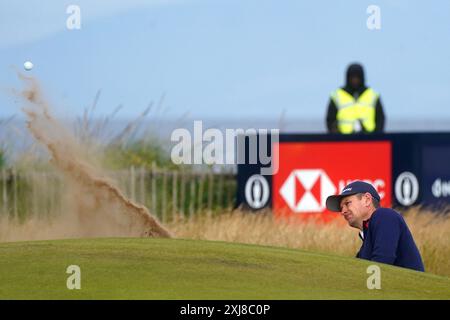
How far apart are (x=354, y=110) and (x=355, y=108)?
0.13ft

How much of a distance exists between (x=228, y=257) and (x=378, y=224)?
0.95m

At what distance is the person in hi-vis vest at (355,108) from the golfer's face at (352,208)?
34.8 feet

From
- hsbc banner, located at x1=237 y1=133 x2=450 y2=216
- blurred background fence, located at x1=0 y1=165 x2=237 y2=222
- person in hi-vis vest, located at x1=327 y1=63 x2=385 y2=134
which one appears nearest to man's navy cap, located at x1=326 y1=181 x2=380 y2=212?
blurred background fence, located at x1=0 y1=165 x2=237 y2=222

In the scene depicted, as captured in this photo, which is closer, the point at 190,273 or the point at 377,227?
the point at 190,273

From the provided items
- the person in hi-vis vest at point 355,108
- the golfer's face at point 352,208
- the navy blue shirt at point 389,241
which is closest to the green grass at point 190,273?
the navy blue shirt at point 389,241

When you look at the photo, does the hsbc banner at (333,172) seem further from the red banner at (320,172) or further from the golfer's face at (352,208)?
the golfer's face at (352,208)

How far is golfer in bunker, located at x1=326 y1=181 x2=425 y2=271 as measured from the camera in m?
7.03

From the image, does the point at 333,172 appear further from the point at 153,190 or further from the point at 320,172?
the point at 153,190

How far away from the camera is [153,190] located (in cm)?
1806

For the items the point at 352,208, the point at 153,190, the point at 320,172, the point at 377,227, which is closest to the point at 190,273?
Result: the point at 377,227

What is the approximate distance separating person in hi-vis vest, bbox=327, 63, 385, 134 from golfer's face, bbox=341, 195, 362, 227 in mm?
10594
